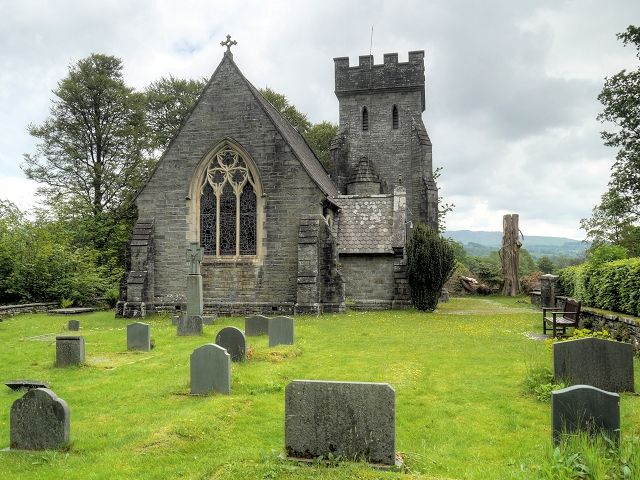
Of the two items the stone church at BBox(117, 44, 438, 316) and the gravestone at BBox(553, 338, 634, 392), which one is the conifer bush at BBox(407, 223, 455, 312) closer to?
the stone church at BBox(117, 44, 438, 316)

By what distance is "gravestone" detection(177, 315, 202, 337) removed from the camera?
1480cm

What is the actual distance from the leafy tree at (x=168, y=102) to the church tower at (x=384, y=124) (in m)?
11.8

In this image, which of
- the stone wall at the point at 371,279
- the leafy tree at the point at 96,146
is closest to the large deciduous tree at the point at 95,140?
the leafy tree at the point at 96,146

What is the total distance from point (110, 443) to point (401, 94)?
30207mm

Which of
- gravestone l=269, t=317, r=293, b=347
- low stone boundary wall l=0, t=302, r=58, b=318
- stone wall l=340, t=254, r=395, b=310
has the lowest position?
low stone boundary wall l=0, t=302, r=58, b=318

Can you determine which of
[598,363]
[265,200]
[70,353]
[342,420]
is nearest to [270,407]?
[342,420]

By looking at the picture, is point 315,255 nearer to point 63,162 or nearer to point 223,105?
point 223,105

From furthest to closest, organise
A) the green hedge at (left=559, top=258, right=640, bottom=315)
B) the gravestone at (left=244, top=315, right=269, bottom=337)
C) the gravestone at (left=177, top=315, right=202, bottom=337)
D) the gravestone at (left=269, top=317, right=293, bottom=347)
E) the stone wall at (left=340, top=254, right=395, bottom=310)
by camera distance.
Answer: the stone wall at (left=340, top=254, right=395, bottom=310)
the gravestone at (left=177, top=315, right=202, bottom=337)
the gravestone at (left=244, top=315, right=269, bottom=337)
the gravestone at (left=269, top=317, right=293, bottom=347)
the green hedge at (left=559, top=258, right=640, bottom=315)

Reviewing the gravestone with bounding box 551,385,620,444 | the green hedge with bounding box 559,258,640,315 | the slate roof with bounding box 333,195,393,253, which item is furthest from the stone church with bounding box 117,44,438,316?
the gravestone with bounding box 551,385,620,444

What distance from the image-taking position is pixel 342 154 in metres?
33.2

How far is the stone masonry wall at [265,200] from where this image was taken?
20922 mm

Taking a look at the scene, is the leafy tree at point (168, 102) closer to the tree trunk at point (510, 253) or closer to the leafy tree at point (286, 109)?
the leafy tree at point (286, 109)

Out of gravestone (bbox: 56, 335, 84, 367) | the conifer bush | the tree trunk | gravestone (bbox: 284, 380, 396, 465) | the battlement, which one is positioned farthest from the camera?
the tree trunk

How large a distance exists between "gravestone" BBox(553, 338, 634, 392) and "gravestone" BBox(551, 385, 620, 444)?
110 inches
